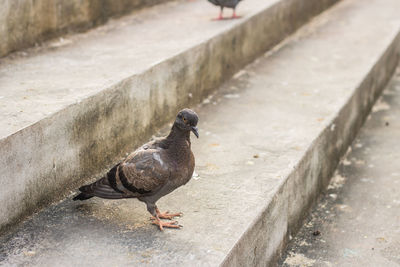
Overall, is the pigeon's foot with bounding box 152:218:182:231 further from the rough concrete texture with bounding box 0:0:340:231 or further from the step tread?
the step tread

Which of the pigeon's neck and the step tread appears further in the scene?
the step tread

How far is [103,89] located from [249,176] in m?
1.04

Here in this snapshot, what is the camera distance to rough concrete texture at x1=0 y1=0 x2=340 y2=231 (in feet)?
10.6

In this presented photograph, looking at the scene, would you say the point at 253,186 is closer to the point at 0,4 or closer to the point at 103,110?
the point at 103,110

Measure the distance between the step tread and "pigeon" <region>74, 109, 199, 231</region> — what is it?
1.85 feet

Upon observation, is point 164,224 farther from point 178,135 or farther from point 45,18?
point 45,18

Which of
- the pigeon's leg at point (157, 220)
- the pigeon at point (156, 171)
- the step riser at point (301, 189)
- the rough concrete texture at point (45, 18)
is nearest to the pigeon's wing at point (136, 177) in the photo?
the pigeon at point (156, 171)

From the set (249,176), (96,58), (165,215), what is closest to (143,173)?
(165,215)

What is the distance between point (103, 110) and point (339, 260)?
171cm

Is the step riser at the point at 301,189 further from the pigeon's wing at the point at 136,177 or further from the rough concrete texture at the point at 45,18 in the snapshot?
the rough concrete texture at the point at 45,18

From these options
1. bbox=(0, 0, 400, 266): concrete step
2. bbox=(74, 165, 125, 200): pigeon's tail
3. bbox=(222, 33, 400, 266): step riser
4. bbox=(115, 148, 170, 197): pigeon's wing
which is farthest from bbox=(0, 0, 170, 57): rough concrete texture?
bbox=(222, 33, 400, 266): step riser

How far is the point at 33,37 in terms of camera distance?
4.91 metres

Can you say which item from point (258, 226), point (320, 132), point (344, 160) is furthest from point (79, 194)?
point (344, 160)

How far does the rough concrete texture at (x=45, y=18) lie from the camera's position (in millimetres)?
4598
